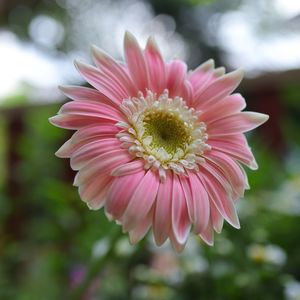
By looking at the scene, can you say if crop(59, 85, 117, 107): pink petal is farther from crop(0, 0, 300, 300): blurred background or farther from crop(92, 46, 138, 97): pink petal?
crop(0, 0, 300, 300): blurred background

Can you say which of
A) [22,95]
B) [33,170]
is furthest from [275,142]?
[22,95]

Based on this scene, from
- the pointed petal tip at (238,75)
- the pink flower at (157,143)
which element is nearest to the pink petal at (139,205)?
the pink flower at (157,143)

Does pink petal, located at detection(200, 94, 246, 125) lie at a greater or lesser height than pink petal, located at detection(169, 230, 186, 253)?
greater

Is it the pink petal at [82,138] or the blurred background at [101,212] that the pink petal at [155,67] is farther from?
the blurred background at [101,212]

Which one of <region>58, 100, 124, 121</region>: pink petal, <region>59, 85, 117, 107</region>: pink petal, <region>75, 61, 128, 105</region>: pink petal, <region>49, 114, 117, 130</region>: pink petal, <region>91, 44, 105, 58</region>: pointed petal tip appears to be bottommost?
<region>49, 114, 117, 130</region>: pink petal

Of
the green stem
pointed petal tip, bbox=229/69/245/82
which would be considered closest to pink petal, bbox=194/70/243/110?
pointed petal tip, bbox=229/69/245/82

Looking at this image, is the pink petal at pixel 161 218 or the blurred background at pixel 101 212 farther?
the blurred background at pixel 101 212

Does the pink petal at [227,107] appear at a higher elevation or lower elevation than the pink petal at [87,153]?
higher

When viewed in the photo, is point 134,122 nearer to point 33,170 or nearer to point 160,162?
point 160,162
